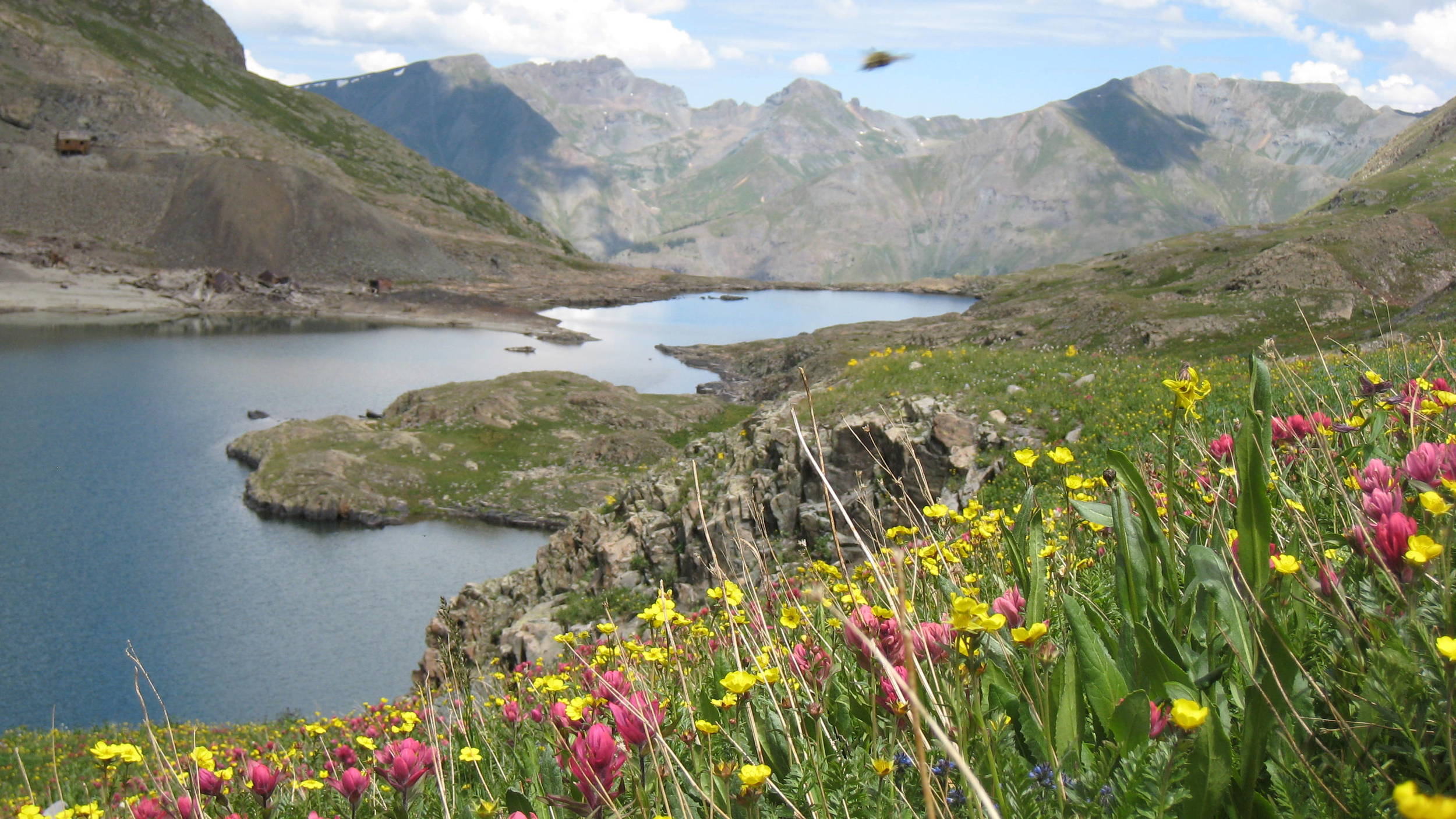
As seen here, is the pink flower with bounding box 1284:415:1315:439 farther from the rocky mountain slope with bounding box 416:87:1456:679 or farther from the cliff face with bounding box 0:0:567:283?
the cliff face with bounding box 0:0:567:283

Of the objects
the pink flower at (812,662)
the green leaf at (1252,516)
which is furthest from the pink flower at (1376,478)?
the pink flower at (812,662)

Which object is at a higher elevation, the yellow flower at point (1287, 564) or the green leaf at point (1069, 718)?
the yellow flower at point (1287, 564)

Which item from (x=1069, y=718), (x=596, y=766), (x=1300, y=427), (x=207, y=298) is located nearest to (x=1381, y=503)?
(x=1069, y=718)

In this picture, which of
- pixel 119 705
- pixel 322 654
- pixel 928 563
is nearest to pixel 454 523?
pixel 322 654

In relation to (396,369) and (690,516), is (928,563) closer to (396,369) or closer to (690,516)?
(690,516)

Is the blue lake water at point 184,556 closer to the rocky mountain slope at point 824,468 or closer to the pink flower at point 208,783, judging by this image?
the pink flower at point 208,783

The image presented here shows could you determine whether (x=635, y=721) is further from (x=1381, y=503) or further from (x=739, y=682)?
(x=1381, y=503)

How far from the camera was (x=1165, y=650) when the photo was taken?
8.08ft

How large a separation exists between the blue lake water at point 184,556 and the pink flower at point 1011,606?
8.88 metres

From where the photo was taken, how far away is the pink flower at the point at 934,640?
263 cm

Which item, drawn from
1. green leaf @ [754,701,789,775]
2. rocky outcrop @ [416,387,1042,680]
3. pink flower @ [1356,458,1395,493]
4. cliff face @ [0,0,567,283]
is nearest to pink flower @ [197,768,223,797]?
green leaf @ [754,701,789,775]

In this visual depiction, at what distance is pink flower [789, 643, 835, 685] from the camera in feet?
9.96

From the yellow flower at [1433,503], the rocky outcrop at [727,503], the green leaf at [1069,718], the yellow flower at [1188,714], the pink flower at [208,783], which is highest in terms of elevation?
the yellow flower at [1433,503]

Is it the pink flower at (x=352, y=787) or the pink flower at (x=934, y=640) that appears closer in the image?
the pink flower at (x=934, y=640)
